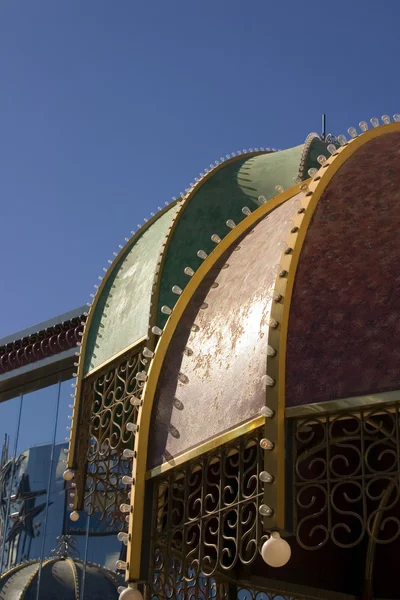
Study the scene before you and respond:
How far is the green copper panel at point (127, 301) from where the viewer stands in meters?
8.38

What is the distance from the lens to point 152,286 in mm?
8367

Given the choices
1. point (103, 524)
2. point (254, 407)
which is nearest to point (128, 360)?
point (254, 407)

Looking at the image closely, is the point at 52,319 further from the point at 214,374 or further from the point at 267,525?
the point at 267,525

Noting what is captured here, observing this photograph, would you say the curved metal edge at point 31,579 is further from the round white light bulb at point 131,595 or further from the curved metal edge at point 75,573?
the round white light bulb at point 131,595

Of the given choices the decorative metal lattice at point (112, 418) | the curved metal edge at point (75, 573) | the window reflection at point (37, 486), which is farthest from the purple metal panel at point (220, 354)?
the curved metal edge at point (75, 573)

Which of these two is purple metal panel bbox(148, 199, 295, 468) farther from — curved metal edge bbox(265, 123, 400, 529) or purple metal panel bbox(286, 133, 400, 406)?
purple metal panel bbox(286, 133, 400, 406)

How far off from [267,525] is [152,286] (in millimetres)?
3719

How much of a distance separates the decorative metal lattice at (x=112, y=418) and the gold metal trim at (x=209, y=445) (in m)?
1.89

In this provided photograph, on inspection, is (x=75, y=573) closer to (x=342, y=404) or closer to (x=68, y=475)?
(x=68, y=475)

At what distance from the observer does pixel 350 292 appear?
222 inches

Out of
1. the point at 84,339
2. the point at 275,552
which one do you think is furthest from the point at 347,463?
the point at 84,339

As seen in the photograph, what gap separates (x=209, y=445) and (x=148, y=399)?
0.72 meters

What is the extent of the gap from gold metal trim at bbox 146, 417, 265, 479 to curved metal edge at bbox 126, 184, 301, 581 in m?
0.11

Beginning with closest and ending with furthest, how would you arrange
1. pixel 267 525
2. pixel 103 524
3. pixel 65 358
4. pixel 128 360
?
pixel 267 525, pixel 128 360, pixel 103 524, pixel 65 358
